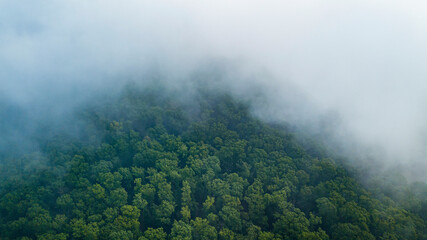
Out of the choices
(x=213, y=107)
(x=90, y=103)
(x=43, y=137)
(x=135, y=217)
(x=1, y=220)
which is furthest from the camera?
(x=213, y=107)

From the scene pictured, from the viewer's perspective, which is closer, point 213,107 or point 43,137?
point 43,137

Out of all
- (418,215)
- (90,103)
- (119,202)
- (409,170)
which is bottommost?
(119,202)

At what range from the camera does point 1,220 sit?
3416 centimetres

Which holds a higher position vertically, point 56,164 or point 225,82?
point 225,82

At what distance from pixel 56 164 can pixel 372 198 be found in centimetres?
4254

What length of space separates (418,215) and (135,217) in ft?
118

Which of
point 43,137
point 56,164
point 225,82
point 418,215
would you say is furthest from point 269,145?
point 43,137

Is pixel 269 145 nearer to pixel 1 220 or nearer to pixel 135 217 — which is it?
pixel 135 217

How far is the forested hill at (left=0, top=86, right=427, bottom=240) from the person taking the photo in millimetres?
35719

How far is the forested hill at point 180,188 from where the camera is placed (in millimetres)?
35719

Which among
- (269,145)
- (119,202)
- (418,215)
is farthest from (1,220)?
(418,215)

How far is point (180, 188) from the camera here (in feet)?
138

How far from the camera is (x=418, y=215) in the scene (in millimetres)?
40312

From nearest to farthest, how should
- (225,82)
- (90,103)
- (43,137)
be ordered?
(43,137) < (90,103) < (225,82)
